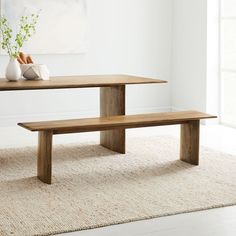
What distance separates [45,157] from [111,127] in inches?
23.1

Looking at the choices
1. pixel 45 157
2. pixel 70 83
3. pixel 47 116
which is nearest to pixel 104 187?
pixel 45 157

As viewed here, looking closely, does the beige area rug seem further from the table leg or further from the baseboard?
the baseboard

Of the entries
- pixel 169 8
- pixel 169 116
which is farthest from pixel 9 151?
pixel 169 8

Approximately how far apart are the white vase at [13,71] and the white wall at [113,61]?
6.00 feet

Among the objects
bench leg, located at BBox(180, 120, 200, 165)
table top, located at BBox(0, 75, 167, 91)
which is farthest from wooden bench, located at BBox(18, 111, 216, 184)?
table top, located at BBox(0, 75, 167, 91)

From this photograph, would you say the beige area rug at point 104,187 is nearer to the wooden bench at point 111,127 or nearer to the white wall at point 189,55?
the wooden bench at point 111,127

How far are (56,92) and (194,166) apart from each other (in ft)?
8.80

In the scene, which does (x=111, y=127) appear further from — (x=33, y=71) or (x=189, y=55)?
(x=189, y=55)

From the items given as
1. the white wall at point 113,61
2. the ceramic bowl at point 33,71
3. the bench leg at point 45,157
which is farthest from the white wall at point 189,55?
the bench leg at point 45,157

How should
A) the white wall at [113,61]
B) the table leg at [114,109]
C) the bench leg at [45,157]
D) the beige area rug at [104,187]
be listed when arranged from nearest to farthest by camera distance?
the beige area rug at [104,187]
the bench leg at [45,157]
the table leg at [114,109]
the white wall at [113,61]

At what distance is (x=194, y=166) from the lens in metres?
5.24

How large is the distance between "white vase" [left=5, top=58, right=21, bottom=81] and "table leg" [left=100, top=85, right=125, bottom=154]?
937mm

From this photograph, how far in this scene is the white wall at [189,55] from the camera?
7473 mm

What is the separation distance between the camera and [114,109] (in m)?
5.78
